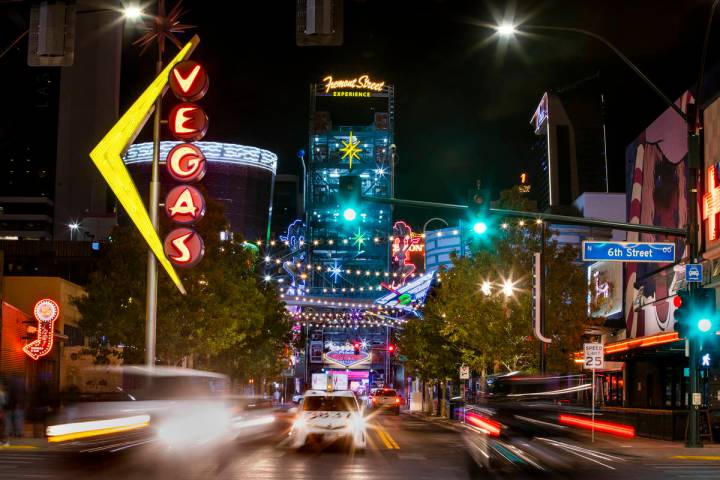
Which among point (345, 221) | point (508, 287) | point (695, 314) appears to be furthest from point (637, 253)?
point (345, 221)

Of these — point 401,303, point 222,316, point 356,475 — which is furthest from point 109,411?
point 401,303

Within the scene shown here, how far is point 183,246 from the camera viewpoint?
99.0 ft

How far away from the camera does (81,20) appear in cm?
15850

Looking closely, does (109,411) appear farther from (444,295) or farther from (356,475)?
(444,295)

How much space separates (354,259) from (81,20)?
62736 millimetres

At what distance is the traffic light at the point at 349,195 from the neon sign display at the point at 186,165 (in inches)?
333

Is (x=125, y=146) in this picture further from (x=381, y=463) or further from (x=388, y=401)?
(x=388, y=401)

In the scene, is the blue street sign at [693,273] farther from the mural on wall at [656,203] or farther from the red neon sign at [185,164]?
the red neon sign at [185,164]

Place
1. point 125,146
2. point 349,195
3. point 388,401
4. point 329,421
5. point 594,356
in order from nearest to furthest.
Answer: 1. point 349,195
2. point 329,421
3. point 125,146
4. point 594,356
5. point 388,401

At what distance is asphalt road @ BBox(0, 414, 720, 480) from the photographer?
16.9 meters

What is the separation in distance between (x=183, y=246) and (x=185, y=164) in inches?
107

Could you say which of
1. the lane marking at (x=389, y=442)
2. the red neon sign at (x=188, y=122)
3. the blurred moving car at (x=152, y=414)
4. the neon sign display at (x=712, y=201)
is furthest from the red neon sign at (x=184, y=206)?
the neon sign display at (x=712, y=201)

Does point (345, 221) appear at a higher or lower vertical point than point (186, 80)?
higher

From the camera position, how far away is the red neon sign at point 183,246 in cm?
3009
